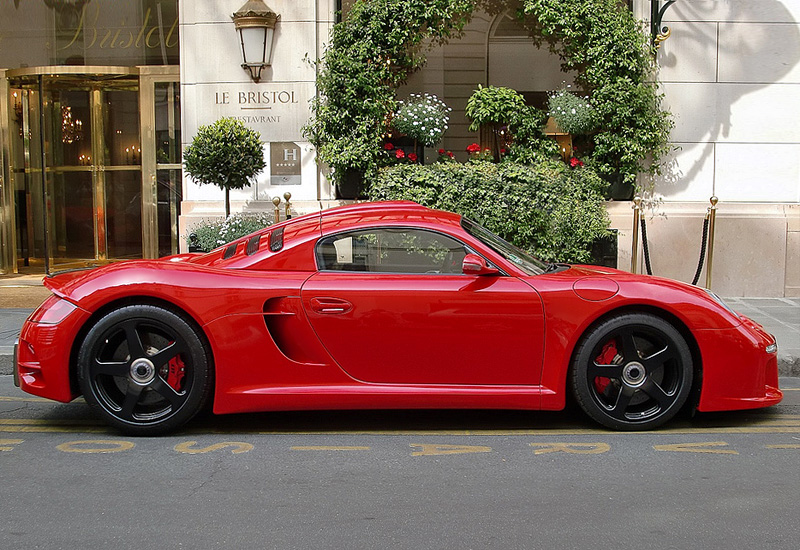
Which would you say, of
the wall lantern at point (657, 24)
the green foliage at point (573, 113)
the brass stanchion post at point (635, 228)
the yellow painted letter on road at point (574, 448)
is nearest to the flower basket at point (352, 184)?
the green foliage at point (573, 113)

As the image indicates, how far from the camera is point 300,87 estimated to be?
1042 centimetres

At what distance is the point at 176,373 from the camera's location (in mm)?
4914

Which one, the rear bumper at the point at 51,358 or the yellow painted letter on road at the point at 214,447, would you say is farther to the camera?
the rear bumper at the point at 51,358

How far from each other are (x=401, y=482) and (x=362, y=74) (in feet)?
22.4

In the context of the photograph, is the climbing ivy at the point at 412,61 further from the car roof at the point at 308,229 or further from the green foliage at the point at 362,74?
the car roof at the point at 308,229

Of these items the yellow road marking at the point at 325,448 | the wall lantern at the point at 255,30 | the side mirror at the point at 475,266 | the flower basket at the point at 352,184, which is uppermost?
the wall lantern at the point at 255,30

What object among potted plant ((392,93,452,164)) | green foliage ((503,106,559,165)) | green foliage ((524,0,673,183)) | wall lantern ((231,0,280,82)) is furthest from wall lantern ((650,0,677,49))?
wall lantern ((231,0,280,82))

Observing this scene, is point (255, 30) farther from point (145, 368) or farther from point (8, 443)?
point (8, 443)

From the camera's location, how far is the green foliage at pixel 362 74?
400 inches

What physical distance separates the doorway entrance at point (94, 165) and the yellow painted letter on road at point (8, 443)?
24.7 ft

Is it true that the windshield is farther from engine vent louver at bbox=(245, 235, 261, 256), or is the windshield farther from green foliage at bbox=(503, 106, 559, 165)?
green foliage at bbox=(503, 106, 559, 165)

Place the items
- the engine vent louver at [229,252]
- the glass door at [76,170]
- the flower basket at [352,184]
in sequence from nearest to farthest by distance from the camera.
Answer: the engine vent louver at [229,252] → the flower basket at [352,184] → the glass door at [76,170]

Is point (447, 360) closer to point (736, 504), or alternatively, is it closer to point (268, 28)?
point (736, 504)

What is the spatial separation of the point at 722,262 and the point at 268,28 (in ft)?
19.7
